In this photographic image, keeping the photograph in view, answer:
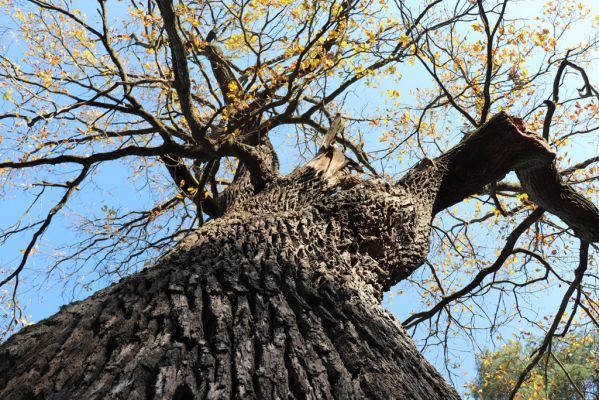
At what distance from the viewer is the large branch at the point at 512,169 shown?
168 inches

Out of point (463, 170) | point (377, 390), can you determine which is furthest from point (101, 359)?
point (463, 170)

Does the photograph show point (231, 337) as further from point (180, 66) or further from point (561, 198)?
point (561, 198)

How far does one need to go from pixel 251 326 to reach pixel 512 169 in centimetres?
378

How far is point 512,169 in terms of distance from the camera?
4.61 meters

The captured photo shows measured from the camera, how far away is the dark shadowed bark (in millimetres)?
1490

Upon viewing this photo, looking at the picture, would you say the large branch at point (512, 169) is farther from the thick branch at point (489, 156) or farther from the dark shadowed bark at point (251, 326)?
the dark shadowed bark at point (251, 326)

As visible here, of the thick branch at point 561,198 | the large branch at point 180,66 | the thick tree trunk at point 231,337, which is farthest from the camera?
the thick branch at point 561,198

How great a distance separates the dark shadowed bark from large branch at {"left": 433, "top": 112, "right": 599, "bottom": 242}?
1.34 m

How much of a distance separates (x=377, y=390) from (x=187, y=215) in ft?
19.6

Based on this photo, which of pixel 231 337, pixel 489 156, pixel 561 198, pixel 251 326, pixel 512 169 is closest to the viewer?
pixel 231 337

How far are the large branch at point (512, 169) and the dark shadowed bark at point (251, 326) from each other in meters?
1.34

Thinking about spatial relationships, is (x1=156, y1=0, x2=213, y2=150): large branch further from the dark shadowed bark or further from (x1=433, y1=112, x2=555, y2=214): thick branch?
(x1=433, y1=112, x2=555, y2=214): thick branch

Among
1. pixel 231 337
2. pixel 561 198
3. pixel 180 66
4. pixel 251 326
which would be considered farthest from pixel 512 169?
pixel 231 337

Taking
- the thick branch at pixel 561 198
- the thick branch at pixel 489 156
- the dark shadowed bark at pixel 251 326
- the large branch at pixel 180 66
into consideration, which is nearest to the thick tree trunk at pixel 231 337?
the dark shadowed bark at pixel 251 326
